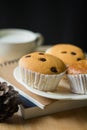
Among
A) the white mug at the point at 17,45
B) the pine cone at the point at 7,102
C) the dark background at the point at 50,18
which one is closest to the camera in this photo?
the pine cone at the point at 7,102

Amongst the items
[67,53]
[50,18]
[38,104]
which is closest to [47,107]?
Result: [38,104]

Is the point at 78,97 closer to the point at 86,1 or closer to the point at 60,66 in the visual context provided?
the point at 60,66

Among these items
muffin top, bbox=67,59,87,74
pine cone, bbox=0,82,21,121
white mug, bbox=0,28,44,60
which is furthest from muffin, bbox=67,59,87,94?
white mug, bbox=0,28,44,60

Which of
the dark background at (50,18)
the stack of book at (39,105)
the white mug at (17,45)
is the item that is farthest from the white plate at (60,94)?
the dark background at (50,18)

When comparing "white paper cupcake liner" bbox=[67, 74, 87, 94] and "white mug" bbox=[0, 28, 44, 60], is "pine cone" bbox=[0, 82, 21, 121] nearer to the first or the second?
"white paper cupcake liner" bbox=[67, 74, 87, 94]

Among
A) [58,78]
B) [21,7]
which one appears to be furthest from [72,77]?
[21,7]

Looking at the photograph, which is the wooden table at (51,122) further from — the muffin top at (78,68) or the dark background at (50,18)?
the dark background at (50,18)

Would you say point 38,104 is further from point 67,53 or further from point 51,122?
point 67,53
